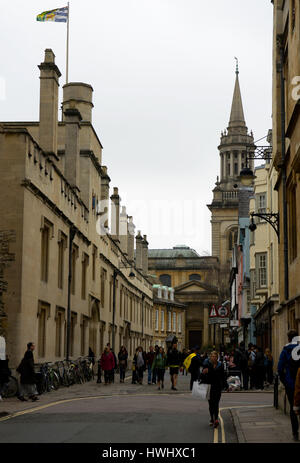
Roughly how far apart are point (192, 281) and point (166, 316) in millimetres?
18406

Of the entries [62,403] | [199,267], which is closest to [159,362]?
[62,403]

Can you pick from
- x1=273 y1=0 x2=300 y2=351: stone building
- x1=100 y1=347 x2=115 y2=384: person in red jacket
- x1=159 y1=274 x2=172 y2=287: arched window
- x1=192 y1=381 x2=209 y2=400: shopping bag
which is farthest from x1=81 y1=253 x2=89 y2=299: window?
x1=159 y1=274 x2=172 y2=287: arched window

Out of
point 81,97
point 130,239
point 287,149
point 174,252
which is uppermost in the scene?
point 174,252

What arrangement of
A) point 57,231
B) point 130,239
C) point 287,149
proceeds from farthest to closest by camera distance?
point 130,239
point 57,231
point 287,149

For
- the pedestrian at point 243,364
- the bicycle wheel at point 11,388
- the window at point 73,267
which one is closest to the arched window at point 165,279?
the window at point 73,267

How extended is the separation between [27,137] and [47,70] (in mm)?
6252

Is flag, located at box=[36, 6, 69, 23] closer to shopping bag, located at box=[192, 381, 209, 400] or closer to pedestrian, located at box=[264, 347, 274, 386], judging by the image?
pedestrian, located at box=[264, 347, 274, 386]

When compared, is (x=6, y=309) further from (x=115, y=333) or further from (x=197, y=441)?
(x=115, y=333)

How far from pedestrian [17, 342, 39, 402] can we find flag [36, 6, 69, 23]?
17.2 metres

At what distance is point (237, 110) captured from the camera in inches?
5123

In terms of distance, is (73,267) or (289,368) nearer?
(289,368)

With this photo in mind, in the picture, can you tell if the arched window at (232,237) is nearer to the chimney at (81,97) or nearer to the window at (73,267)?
the chimney at (81,97)

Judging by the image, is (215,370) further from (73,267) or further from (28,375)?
(73,267)

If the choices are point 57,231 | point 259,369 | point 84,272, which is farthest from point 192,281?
point 259,369
